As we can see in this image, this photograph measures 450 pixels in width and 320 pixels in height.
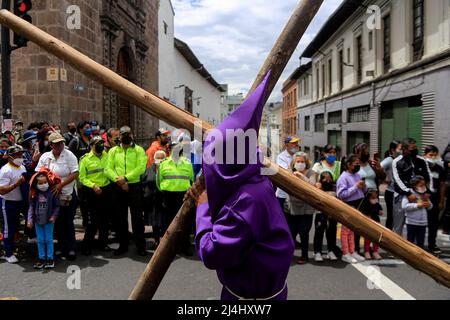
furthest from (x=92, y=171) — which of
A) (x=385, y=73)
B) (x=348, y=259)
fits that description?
(x=385, y=73)

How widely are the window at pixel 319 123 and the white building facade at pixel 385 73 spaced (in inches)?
37.7

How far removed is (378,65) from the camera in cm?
1552

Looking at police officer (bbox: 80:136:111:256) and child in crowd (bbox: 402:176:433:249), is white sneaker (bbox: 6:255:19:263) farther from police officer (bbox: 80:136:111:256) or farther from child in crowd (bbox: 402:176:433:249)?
child in crowd (bbox: 402:176:433:249)

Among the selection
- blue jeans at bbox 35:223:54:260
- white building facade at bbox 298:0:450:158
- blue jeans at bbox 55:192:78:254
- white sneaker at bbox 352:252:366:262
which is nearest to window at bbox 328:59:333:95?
white building facade at bbox 298:0:450:158

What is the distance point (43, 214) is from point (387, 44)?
540 inches

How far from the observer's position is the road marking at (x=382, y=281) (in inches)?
165

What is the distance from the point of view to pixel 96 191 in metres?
5.72

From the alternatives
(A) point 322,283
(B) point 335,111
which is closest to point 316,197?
(A) point 322,283

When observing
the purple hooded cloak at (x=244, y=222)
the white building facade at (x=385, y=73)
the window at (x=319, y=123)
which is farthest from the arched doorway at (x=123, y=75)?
the window at (x=319, y=123)

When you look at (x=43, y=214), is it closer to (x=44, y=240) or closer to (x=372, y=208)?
(x=44, y=240)

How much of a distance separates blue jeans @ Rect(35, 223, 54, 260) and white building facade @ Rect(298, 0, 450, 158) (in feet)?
A: 30.3

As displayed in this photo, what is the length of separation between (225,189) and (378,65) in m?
15.6

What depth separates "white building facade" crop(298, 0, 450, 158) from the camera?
10477 mm
